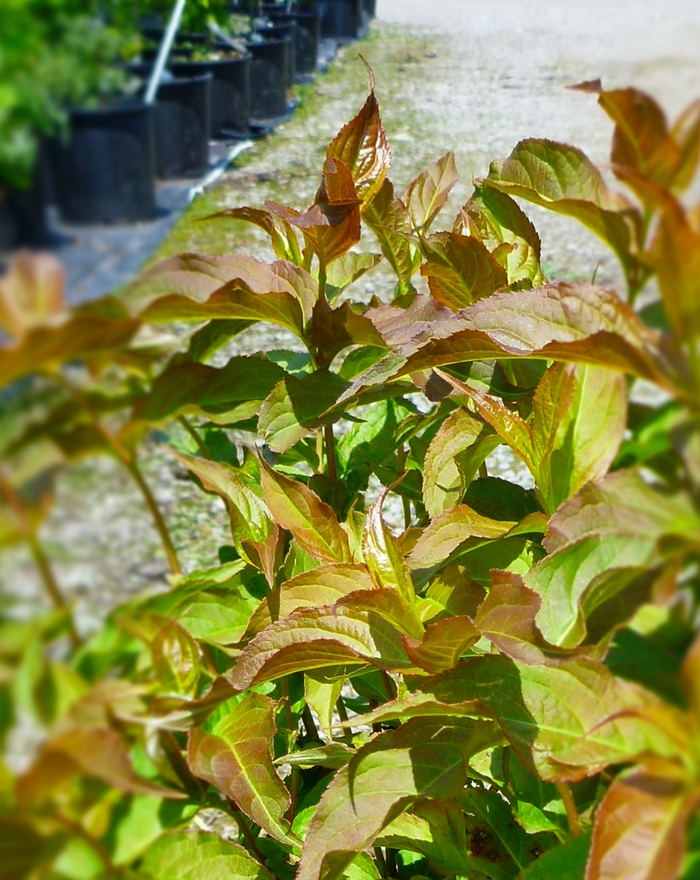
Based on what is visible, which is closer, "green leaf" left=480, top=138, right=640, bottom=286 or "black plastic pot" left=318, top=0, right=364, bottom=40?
"green leaf" left=480, top=138, right=640, bottom=286

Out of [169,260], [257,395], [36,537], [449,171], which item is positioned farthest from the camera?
[449,171]

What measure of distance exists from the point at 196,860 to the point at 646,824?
0.25m

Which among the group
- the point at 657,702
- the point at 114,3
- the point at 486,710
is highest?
the point at 114,3

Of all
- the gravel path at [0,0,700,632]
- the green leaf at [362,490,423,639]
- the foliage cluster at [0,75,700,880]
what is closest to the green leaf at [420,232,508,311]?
the foliage cluster at [0,75,700,880]

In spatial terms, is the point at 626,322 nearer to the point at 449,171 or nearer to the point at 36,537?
the point at 36,537

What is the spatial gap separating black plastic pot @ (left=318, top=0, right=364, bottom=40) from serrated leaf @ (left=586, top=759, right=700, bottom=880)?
7426mm

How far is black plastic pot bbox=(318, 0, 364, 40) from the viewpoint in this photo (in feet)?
23.9

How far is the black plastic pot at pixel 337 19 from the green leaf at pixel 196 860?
24.0 ft

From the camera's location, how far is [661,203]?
1.02ft

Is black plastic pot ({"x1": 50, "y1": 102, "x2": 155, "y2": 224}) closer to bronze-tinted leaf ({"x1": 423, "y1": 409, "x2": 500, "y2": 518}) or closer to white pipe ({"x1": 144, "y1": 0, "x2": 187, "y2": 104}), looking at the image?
white pipe ({"x1": 144, "y1": 0, "x2": 187, "y2": 104})

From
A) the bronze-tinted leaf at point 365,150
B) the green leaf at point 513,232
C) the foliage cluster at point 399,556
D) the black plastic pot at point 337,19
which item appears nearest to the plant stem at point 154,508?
the foliage cluster at point 399,556

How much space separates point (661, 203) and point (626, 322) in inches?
2.7

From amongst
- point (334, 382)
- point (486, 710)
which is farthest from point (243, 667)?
point (334, 382)

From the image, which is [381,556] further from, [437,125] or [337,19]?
[337,19]
